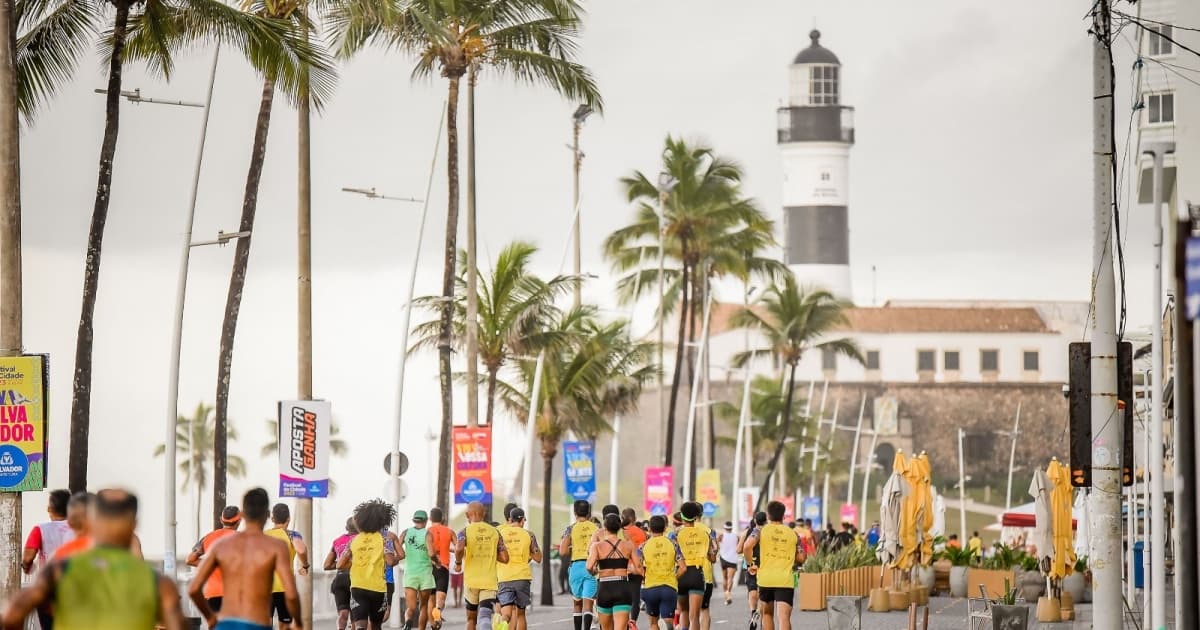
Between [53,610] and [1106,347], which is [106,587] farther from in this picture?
[1106,347]

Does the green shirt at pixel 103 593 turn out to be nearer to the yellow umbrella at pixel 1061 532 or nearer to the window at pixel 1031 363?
the yellow umbrella at pixel 1061 532

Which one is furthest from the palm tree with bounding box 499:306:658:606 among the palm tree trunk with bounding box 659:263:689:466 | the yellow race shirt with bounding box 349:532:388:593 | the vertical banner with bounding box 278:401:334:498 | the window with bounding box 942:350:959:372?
the window with bounding box 942:350:959:372

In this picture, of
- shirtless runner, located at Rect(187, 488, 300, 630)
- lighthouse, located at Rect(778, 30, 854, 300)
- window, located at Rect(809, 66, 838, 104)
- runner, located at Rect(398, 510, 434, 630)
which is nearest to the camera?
shirtless runner, located at Rect(187, 488, 300, 630)

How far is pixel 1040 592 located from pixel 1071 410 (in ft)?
46.8

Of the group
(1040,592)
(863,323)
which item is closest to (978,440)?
(863,323)

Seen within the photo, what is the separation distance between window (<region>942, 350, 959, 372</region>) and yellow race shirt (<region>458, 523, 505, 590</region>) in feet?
347

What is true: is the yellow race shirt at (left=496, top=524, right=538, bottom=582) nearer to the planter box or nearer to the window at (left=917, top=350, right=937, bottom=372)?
the planter box

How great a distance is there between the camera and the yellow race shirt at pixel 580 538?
68.5ft

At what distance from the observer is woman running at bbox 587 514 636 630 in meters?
19.0

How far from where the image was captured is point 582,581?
21.0 meters

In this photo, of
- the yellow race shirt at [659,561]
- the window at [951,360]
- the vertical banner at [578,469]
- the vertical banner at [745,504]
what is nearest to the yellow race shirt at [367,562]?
the yellow race shirt at [659,561]

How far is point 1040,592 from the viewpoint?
3048cm

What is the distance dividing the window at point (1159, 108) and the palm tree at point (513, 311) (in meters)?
20.5

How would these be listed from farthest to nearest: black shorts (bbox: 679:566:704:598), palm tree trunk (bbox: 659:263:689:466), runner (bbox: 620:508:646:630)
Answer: palm tree trunk (bbox: 659:263:689:466), black shorts (bbox: 679:566:704:598), runner (bbox: 620:508:646:630)
